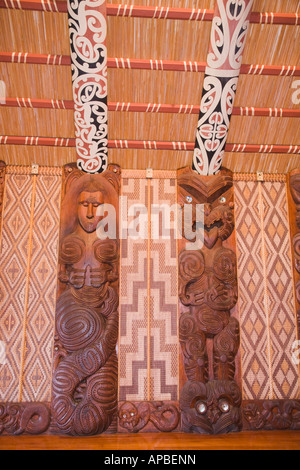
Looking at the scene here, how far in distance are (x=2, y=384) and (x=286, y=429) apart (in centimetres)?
269

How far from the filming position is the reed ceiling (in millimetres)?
3662

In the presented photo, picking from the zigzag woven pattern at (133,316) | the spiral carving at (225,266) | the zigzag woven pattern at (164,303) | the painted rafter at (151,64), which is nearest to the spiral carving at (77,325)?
the zigzag woven pattern at (133,316)

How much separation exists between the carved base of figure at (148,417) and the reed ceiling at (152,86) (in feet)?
7.98

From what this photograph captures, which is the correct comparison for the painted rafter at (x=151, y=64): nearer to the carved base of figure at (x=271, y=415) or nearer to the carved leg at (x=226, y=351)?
the carved leg at (x=226, y=351)

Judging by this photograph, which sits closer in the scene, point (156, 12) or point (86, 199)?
point (156, 12)

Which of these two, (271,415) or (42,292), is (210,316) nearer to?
(271,415)

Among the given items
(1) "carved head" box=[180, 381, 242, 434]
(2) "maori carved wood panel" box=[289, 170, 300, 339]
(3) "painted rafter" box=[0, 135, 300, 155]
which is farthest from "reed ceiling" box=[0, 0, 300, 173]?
(1) "carved head" box=[180, 381, 242, 434]

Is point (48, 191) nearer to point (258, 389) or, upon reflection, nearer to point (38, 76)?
point (38, 76)

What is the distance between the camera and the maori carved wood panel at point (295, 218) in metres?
4.29

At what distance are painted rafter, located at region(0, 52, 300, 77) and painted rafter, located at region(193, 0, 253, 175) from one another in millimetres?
185

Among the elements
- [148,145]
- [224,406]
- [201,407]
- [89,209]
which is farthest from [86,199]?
[224,406]

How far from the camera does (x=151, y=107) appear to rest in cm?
411

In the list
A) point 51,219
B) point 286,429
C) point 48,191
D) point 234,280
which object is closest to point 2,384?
point 51,219

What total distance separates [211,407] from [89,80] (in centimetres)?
Result: 318
